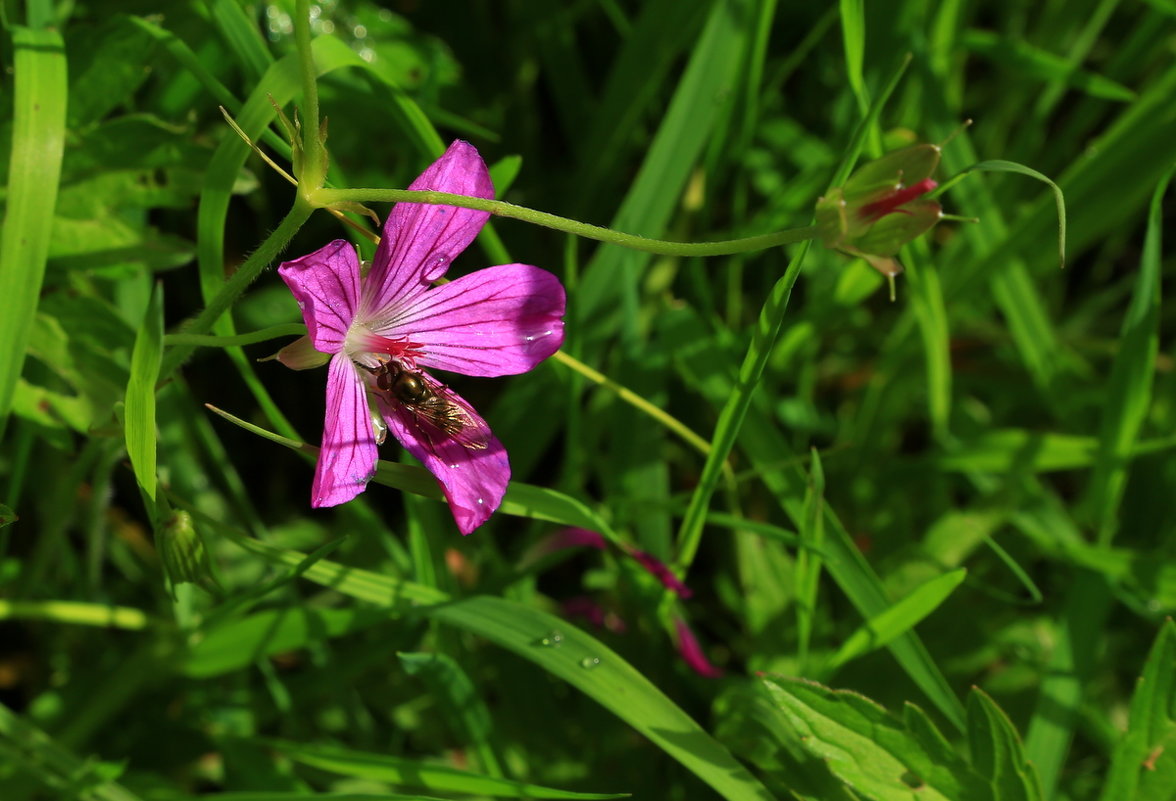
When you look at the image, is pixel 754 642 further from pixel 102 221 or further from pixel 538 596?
pixel 102 221

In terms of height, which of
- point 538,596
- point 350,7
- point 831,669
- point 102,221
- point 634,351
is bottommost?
point 538,596

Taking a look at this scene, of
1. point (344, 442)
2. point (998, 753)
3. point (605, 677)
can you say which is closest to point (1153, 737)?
point (998, 753)

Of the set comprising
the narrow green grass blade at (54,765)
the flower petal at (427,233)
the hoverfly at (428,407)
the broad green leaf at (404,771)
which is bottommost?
the narrow green grass blade at (54,765)

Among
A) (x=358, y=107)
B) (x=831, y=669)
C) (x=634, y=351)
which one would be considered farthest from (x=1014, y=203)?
(x=358, y=107)

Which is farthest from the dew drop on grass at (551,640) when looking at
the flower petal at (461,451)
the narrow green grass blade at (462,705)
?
the flower petal at (461,451)

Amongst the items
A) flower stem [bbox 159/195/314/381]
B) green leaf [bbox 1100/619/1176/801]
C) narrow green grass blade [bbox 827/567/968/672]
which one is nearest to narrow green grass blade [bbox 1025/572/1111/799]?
green leaf [bbox 1100/619/1176/801]

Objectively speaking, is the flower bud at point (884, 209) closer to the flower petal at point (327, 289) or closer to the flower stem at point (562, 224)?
the flower stem at point (562, 224)
